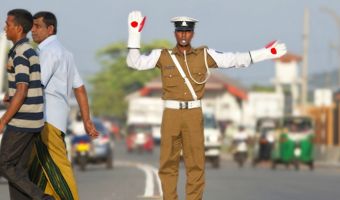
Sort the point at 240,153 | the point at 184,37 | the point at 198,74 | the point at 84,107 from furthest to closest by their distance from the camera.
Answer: the point at 240,153 < the point at 198,74 < the point at 184,37 < the point at 84,107

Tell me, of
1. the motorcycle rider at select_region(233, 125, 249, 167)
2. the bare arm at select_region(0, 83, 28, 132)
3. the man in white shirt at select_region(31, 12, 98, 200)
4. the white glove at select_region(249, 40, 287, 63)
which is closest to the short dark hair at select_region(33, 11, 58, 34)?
the man in white shirt at select_region(31, 12, 98, 200)

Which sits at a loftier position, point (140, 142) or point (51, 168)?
point (51, 168)

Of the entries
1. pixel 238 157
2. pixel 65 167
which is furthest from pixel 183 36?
pixel 238 157

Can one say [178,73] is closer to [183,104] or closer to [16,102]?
[183,104]

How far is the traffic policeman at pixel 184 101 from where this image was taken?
12.1m

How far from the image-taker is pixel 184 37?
12.0 meters

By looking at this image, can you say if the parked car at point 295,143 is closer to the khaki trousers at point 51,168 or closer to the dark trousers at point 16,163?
the khaki trousers at point 51,168

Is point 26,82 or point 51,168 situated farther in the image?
point 51,168

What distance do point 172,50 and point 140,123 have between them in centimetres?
7832

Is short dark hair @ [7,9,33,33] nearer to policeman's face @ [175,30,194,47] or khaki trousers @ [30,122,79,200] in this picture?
khaki trousers @ [30,122,79,200]

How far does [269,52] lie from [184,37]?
1.02m

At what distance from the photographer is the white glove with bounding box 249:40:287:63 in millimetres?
12422

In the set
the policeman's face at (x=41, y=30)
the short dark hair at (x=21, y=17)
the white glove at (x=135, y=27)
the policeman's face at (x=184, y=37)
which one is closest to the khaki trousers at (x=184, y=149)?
the policeman's face at (x=184, y=37)

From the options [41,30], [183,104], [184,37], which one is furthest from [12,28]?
[183,104]
